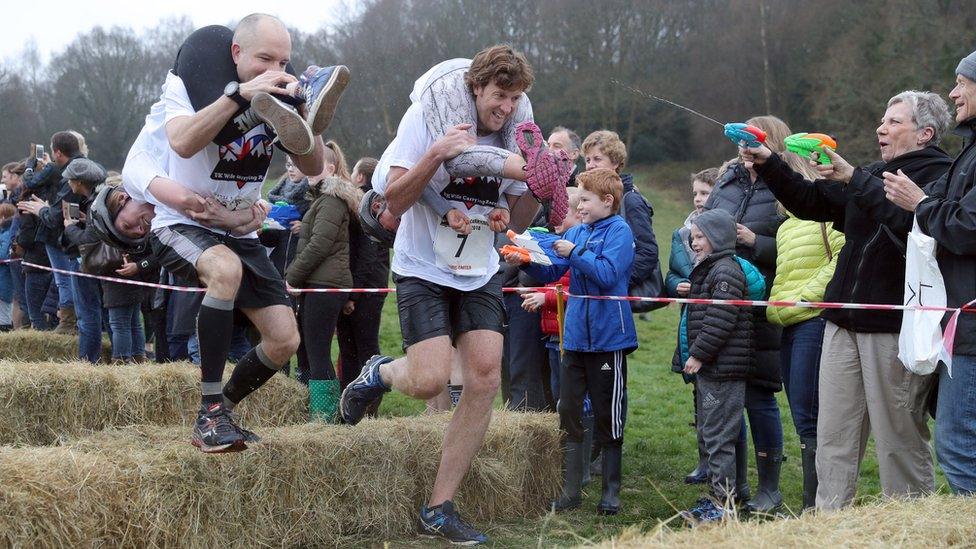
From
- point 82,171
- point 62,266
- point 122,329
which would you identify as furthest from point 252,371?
point 62,266

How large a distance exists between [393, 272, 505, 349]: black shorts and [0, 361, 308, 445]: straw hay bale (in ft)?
8.32

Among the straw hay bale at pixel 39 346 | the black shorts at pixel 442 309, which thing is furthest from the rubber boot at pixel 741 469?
the straw hay bale at pixel 39 346

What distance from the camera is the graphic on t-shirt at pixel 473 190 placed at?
16.5ft

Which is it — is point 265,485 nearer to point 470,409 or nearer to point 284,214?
point 470,409

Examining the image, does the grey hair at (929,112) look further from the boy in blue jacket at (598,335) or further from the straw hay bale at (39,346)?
the straw hay bale at (39,346)

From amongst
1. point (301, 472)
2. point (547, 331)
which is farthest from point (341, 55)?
point (301, 472)

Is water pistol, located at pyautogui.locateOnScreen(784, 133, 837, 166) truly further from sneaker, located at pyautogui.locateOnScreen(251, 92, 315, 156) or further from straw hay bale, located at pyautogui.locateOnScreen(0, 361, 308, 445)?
straw hay bale, located at pyautogui.locateOnScreen(0, 361, 308, 445)

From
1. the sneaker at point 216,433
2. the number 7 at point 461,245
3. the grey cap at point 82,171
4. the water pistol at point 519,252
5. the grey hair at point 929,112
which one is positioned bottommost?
the sneaker at point 216,433

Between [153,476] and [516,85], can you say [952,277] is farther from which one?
[153,476]

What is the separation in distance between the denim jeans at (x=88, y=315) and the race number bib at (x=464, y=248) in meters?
6.42

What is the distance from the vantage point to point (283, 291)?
5117mm

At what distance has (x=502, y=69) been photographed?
4777 mm

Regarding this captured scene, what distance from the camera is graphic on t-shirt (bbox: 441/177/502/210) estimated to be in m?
5.04

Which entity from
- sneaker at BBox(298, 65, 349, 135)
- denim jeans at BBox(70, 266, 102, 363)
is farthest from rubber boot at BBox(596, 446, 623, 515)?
denim jeans at BBox(70, 266, 102, 363)
